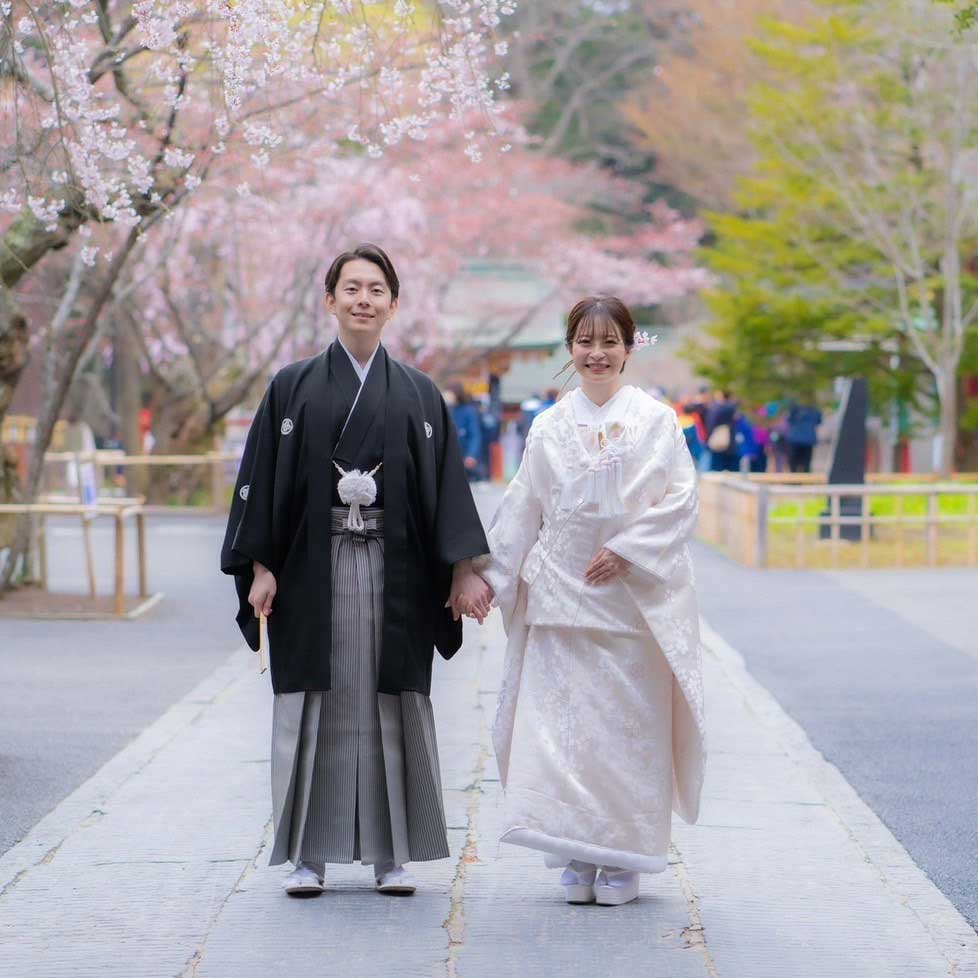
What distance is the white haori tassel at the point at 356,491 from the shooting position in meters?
4.36

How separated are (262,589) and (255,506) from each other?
0.22 metres

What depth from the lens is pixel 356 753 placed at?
4.40 meters

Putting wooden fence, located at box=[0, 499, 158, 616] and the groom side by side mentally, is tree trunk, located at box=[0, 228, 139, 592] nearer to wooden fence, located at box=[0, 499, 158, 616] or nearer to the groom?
wooden fence, located at box=[0, 499, 158, 616]

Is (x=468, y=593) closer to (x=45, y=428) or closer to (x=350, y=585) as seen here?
(x=350, y=585)

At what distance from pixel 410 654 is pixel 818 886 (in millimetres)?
1318

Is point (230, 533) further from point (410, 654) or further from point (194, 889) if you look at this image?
point (194, 889)

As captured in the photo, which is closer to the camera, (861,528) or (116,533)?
(116,533)

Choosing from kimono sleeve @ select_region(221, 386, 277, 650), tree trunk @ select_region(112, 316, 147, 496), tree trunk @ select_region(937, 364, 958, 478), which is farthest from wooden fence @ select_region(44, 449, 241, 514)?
kimono sleeve @ select_region(221, 386, 277, 650)

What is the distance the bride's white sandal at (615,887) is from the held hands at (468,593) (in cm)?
76

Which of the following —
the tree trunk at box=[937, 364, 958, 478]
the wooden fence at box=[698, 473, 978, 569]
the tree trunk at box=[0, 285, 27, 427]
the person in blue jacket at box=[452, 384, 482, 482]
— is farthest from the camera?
the person in blue jacket at box=[452, 384, 482, 482]

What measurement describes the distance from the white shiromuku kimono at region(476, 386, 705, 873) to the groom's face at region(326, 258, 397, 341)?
539 millimetres

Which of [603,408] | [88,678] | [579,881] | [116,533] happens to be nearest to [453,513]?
[603,408]

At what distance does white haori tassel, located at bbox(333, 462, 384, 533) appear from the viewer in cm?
A: 436

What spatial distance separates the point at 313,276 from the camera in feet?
66.4
